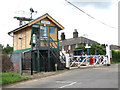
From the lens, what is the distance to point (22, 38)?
70.5 feet

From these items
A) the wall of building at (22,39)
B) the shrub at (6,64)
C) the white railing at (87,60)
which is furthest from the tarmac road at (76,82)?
the wall of building at (22,39)

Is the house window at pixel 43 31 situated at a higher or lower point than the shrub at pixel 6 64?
higher

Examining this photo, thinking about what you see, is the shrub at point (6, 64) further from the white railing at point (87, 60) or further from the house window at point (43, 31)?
the white railing at point (87, 60)

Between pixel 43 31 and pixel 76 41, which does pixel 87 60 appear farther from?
pixel 76 41

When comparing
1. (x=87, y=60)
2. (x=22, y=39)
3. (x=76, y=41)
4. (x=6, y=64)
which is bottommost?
(x=87, y=60)

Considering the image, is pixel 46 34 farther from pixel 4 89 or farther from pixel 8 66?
pixel 4 89

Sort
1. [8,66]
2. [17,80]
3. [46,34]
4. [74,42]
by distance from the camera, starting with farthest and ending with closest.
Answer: [74,42], [46,34], [8,66], [17,80]

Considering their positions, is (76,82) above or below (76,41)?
below

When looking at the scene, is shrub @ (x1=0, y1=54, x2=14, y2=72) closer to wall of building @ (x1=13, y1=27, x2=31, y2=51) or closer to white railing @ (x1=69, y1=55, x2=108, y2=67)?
wall of building @ (x1=13, y1=27, x2=31, y2=51)

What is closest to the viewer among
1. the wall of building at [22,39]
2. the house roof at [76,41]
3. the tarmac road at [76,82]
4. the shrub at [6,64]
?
the tarmac road at [76,82]

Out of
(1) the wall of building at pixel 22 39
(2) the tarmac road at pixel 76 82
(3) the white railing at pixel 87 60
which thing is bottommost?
(2) the tarmac road at pixel 76 82

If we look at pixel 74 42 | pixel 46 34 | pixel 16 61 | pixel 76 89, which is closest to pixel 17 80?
pixel 16 61

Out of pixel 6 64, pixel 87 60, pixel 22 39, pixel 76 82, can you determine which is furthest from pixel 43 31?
pixel 76 82

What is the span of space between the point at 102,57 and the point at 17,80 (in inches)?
575
